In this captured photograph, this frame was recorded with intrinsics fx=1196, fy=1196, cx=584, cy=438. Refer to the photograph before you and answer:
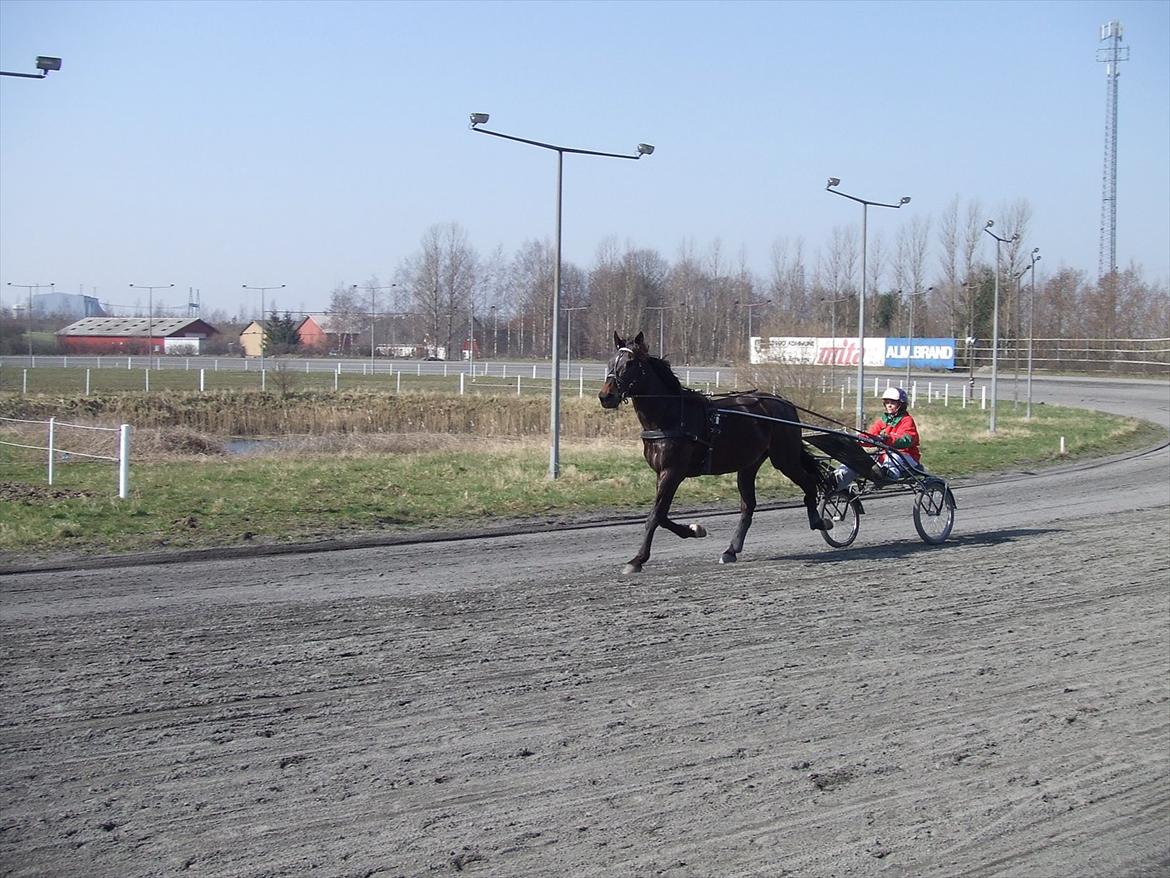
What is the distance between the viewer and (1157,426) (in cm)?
3822

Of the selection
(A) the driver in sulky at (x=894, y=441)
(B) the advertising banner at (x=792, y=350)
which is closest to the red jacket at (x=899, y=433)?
(A) the driver in sulky at (x=894, y=441)

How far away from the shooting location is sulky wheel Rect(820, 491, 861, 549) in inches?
488

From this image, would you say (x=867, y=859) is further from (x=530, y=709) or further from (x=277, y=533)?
(x=277, y=533)

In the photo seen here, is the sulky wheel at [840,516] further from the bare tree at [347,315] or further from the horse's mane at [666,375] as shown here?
the bare tree at [347,315]

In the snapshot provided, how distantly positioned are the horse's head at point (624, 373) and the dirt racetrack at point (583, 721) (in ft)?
5.33

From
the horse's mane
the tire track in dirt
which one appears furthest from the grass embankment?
the horse's mane

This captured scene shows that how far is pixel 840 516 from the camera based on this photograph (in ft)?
41.0

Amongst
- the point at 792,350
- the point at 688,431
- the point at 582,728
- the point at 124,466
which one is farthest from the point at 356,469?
the point at 792,350

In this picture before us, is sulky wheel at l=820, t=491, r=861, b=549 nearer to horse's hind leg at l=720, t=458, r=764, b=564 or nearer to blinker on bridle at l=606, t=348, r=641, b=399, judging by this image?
horse's hind leg at l=720, t=458, r=764, b=564

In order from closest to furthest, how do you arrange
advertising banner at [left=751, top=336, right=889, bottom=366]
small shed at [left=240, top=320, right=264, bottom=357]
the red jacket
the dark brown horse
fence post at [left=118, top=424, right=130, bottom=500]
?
the dark brown horse
the red jacket
fence post at [left=118, top=424, right=130, bottom=500]
advertising banner at [left=751, top=336, right=889, bottom=366]
small shed at [left=240, top=320, right=264, bottom=357]

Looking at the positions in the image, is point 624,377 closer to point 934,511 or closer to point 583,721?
point 583,721

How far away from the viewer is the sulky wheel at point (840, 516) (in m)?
12.4

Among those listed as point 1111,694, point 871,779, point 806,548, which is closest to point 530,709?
point 871,779

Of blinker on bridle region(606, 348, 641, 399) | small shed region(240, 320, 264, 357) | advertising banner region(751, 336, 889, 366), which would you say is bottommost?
blinker on bridle region(606, 348, 641, 399)
